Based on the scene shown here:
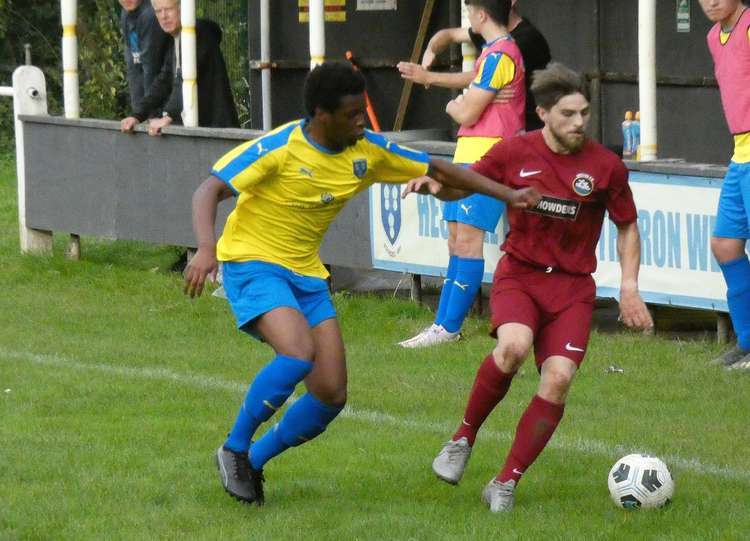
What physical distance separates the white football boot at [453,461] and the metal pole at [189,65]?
22.0 ft

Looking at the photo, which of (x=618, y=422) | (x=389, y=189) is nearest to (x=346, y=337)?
(x=389, y=189)

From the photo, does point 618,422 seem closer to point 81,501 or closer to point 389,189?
point 81,501

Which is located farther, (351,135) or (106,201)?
(106,201)

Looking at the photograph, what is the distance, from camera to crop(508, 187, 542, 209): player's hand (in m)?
6.69

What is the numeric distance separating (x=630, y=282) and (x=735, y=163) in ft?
8.92

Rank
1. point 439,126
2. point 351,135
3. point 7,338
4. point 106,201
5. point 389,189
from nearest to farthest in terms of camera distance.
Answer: point 351,135
point 7,338
point 389,189
point 106,201
point 439,126

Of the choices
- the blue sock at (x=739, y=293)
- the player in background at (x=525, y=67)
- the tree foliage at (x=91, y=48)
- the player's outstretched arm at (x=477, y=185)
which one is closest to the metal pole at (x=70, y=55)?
the player in background at (x=525, y=67)

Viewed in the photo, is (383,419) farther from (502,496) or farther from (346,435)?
(502,496)

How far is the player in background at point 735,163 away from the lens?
9195mm

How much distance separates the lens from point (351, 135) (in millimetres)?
6547

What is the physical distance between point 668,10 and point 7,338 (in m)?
6.62

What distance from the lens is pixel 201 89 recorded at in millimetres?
13523

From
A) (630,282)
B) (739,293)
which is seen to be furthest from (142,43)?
(630,282)

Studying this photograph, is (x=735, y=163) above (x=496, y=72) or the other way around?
the other way around
